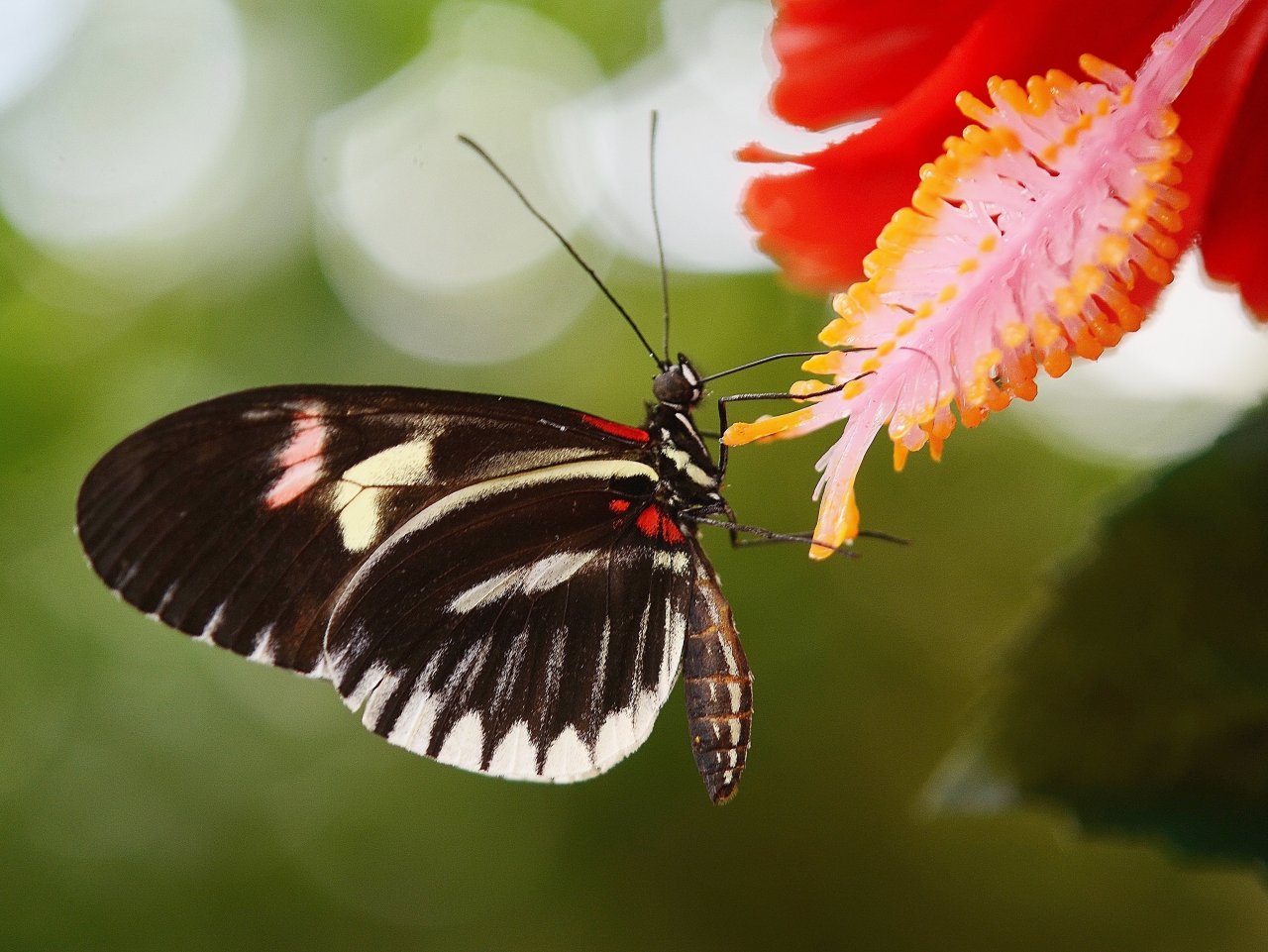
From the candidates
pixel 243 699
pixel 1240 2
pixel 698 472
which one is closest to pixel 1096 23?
pixel 1240 2

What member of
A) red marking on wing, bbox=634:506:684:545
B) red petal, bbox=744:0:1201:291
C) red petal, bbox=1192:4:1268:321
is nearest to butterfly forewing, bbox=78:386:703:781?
red marking on wing, bbox=634:506:684:545

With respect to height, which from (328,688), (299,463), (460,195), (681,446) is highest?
(460,195)

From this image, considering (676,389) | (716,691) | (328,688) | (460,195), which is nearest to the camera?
(716,691)

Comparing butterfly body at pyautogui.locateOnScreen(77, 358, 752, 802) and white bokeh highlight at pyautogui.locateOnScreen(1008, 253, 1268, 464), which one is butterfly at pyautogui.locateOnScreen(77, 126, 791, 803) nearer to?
butterfly body at pyautogui.locateOnScreen(77, 358, 752, 802)

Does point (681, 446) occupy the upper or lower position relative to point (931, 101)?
lower

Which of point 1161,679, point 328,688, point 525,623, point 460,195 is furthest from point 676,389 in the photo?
point 328,688

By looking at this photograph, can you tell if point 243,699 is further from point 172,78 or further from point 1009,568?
point 1009,568

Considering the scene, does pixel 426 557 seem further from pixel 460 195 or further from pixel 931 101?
pixel 460 195
